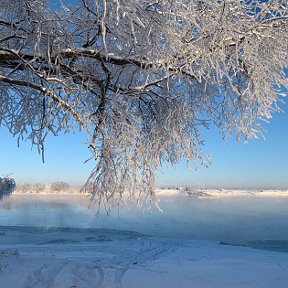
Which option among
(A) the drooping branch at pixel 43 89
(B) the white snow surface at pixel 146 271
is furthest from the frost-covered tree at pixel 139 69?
(B) the white snow surface at pixel 146 271

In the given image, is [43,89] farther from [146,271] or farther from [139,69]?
[146,271]

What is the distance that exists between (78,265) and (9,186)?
234 cm

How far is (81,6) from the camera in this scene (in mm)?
4105

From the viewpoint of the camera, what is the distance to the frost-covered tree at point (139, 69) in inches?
149

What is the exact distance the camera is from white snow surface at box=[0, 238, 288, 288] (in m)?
7.24

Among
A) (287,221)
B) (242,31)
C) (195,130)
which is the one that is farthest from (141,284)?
(287,221)

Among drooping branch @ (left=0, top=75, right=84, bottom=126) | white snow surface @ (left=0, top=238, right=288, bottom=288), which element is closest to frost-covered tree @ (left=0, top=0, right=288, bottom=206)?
drooping branch @ (left=0, top=75, right=84, bottom=126)

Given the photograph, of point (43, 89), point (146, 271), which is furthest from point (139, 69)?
point (146, 271)

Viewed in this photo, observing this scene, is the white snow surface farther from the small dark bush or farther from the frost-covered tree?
the frost-covered tree

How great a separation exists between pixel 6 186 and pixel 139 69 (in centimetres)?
534

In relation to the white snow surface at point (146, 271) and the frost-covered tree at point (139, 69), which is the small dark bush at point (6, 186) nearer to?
the white snow surface at point (146, 271)

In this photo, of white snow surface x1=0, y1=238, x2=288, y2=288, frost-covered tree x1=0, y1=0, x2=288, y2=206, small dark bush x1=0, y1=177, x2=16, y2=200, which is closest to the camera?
frost-covered tree x1=0, y1=0, x2=288, y2=206

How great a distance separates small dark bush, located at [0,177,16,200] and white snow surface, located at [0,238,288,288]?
145cm

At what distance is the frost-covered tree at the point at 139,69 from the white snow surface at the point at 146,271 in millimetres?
2901
